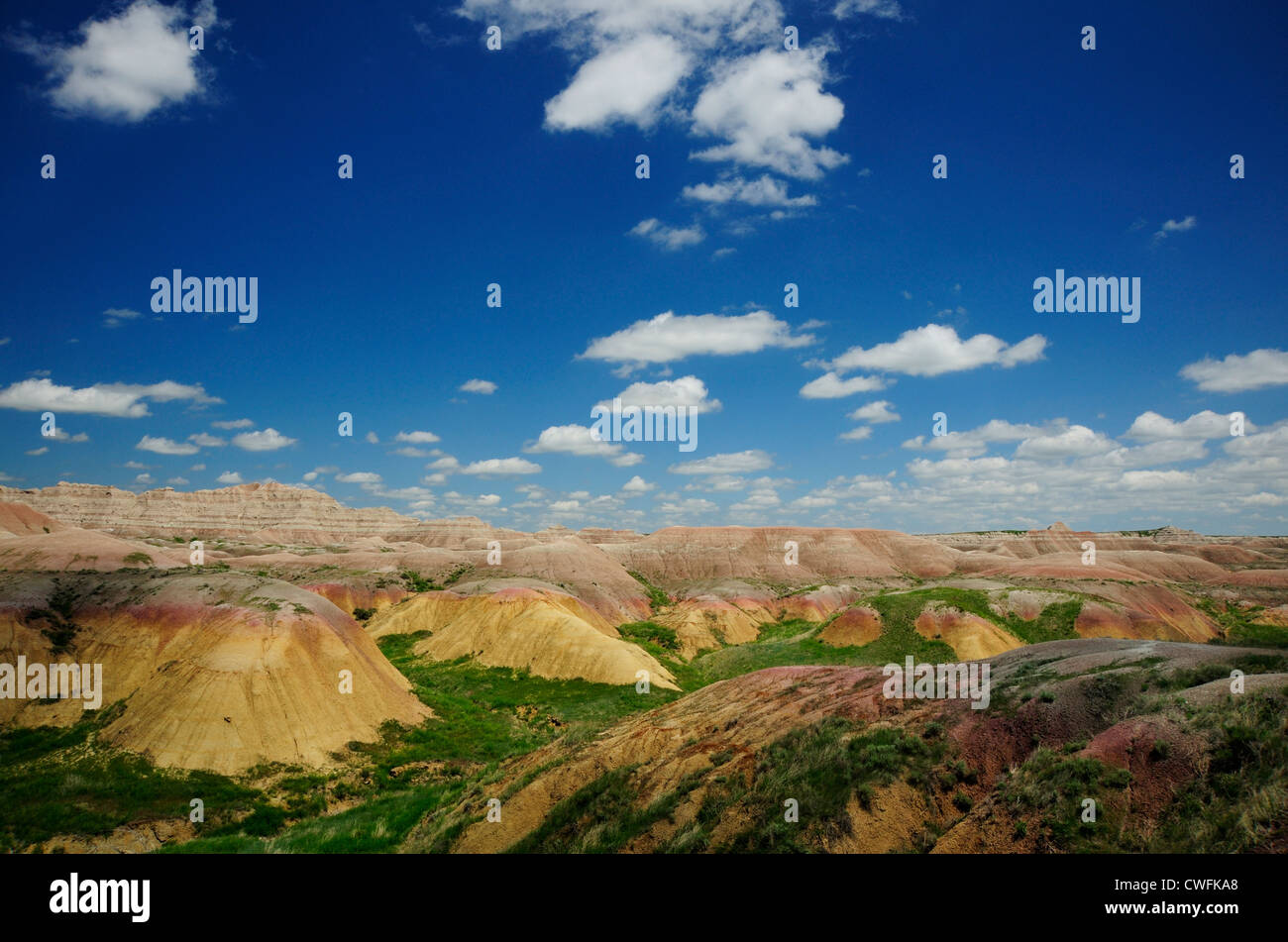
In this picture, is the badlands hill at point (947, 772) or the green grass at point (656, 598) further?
the green grass at point (656, 598)

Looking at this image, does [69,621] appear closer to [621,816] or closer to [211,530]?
[621,816]

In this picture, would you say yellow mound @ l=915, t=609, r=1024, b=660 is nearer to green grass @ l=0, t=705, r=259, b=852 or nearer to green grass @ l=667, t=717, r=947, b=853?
green grass @ l=667, t=717, r=947, b=853

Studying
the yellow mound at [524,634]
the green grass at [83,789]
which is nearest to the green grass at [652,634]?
the yellow mound at [524,634]

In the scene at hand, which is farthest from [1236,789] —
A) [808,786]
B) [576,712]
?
[576,712]

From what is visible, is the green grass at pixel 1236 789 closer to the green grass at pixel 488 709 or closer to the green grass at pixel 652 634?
the green grass at pixel 488 709

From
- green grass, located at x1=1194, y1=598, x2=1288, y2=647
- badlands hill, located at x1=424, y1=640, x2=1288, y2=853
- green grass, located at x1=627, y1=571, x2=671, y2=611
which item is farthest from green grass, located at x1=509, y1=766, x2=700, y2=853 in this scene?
green grass, located at x1=1194, y1=598, x2=1288, y2=647
